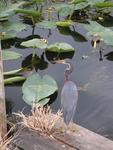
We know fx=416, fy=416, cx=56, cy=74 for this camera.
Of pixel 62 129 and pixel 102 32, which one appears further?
pixel 102 32

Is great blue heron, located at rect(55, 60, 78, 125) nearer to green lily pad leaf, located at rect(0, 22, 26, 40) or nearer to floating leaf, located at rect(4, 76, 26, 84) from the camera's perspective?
floating leaf, located at rect(4, 76, 26, 84)

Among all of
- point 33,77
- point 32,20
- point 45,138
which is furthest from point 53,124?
point 32,20

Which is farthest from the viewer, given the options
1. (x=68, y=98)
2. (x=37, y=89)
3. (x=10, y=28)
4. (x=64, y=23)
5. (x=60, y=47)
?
(x=64, y=23)

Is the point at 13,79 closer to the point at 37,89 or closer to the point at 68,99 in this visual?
the point at 37,89

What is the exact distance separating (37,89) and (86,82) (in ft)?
1.48

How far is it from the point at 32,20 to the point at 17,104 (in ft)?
4.05

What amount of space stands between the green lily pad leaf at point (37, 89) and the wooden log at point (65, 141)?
341 mm

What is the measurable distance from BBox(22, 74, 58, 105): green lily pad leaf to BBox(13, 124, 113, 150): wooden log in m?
0.34

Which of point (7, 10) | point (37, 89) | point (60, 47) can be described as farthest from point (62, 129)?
point (7, 10)

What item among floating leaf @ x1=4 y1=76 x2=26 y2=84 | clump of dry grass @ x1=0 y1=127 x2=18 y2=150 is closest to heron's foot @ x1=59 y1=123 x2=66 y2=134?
clump of dry grass @ x1=0 y1=127 x2=18 y2=150

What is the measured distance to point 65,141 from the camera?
2.03m

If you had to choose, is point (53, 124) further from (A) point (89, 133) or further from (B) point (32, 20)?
(B) point (32, 20)

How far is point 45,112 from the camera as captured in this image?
2.23m

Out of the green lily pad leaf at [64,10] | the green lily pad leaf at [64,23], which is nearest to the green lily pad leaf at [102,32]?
the green lily pad leaf at [64,23]
